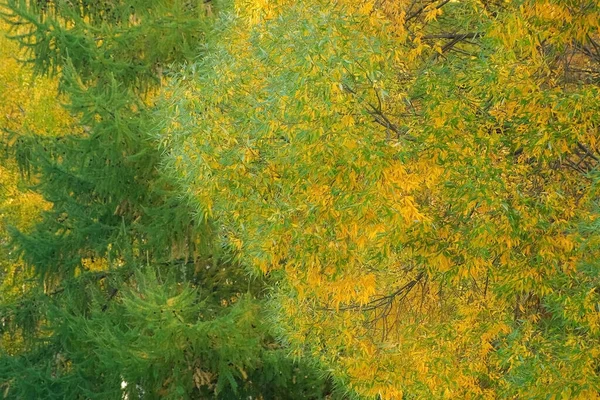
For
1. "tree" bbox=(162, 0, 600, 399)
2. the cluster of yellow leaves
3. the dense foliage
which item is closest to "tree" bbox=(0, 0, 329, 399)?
the cluster of yellow leaves

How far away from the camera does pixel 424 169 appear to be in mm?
7238

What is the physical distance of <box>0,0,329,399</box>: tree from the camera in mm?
13250

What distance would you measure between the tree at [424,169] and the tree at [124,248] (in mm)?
4836

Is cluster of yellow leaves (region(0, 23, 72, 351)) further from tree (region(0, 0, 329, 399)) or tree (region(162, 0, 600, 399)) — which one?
tree (region(162, 0, 600, 399))

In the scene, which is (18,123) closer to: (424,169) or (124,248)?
(124,248)

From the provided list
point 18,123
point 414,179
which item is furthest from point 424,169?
point 18,123

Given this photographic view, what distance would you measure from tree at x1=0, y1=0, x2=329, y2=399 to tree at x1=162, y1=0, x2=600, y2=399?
4.84 m

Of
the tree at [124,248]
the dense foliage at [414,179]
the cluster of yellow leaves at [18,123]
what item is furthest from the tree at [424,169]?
the cluster of yellow leaves at [18,123]

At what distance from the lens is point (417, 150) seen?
284 inches

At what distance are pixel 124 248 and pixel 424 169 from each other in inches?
315

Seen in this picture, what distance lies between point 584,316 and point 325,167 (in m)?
1.91

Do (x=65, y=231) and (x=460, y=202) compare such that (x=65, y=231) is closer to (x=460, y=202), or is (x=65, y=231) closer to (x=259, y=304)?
(x=259, y=304)

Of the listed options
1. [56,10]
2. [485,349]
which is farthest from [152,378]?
[485,349]

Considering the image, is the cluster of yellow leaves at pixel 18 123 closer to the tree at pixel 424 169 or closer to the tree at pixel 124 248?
the tree at pixel 124 248
